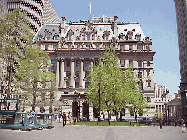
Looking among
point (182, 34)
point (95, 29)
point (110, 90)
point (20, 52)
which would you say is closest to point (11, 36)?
point (20, 52)

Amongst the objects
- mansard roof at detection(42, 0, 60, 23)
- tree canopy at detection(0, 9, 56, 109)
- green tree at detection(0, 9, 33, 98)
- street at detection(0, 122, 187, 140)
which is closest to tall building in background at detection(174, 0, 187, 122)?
tree canopy at detection(0, 9, 56, 109)

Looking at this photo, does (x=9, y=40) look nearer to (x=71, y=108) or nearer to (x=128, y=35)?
(x=71, y=108)

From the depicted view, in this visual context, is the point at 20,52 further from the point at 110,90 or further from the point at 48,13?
the point at 48,13

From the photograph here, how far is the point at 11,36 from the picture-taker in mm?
37219

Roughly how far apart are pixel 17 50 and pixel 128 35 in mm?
49499

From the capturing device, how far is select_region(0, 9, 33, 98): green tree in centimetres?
3459

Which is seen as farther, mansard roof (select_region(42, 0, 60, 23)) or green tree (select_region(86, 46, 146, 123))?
mansard roof (select_region(42, 0, 60, 23))

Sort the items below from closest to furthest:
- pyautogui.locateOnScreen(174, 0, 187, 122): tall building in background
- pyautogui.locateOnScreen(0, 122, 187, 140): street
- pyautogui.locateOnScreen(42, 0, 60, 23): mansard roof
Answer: pyautogui.locateOnScreen(0, 122, 187, 140): street, pyautogui.locateOnScreen(174, 0, 187, 122): tall building in background, pyautogui.locateOnScreen(42, 0, 60, 23): mansard roof

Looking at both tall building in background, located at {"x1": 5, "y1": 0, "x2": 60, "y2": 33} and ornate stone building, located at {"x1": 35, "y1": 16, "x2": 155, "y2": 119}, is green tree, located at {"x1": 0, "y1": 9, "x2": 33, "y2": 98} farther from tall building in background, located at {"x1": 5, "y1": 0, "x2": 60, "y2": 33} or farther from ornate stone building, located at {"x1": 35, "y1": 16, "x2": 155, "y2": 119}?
tall building in background, located at {"x1": 5, "y1": 0, "x2": 60, "y2": 33}

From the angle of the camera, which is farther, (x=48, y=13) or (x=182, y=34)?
(x=48, y=13)

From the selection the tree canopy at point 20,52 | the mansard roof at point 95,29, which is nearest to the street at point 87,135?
the tree canopy at point 20,52

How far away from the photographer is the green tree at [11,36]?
113 feet

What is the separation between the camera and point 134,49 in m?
75.5

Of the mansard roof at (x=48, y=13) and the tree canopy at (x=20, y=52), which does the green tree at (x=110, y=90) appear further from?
the mansard roof at (x=48, y=13)
